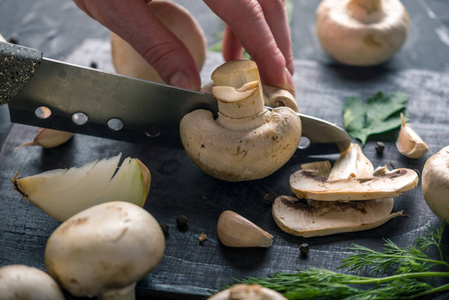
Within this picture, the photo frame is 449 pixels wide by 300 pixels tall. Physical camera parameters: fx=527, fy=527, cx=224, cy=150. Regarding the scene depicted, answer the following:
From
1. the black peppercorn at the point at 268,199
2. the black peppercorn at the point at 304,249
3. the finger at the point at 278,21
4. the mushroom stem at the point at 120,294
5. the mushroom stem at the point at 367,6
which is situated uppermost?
the finger at the point at 278,21

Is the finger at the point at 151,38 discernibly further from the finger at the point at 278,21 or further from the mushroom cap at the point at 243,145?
the finger at the point at 278,21

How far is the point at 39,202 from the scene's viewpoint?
1759 mm

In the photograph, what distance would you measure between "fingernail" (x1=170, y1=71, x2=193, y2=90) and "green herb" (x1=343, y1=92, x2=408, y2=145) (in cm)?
74

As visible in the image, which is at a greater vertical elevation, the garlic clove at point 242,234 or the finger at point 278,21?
the finger at point 278,21

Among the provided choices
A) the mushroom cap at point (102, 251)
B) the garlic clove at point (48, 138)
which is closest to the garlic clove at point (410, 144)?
the mushroom cap at point (102, 251)

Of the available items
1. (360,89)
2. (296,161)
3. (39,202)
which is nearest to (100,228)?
(39,202)

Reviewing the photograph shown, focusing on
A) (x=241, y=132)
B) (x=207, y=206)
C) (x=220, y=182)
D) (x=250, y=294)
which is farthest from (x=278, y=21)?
(x=250, y=294)

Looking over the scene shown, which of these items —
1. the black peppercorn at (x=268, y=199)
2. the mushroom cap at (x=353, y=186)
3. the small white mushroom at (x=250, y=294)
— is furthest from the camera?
the black peppercorn at (x=268, y=199)

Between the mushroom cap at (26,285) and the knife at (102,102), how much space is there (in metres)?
0.75

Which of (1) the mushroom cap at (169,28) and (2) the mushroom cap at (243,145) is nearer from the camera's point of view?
(2) the mushroom cap at (243,145)

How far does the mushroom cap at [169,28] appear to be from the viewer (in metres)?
2.29

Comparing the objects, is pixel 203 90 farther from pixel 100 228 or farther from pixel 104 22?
pixel 100 228

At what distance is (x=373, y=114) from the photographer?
2383 mm

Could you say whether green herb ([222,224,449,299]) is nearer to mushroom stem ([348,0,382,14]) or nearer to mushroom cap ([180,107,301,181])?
mushroom cap ([180,107,301,181])
